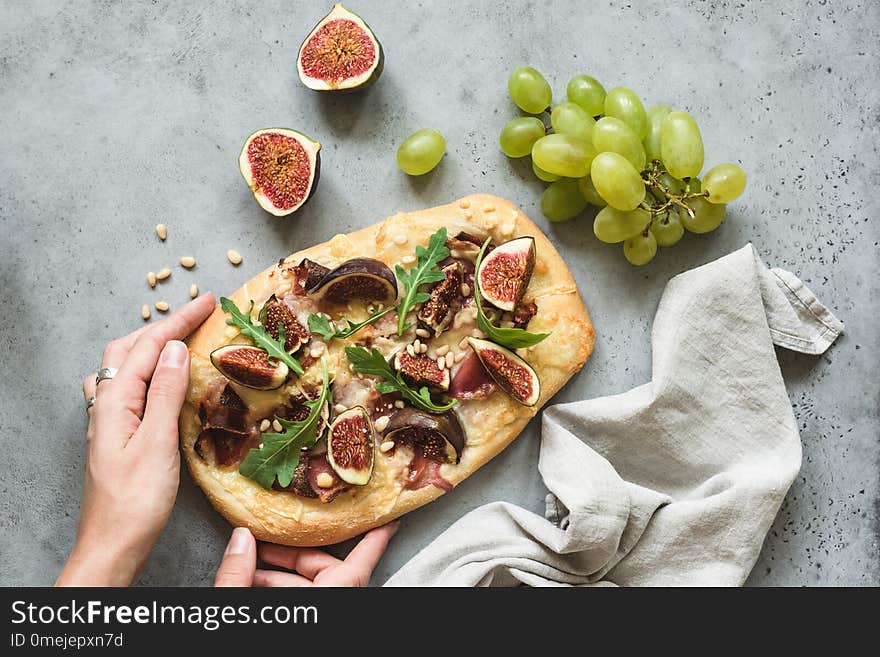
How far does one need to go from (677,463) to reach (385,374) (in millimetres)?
1214

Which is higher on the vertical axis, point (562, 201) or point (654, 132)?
point (654, 132)

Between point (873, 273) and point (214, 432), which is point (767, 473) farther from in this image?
point (214, 432)

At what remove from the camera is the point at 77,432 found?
314cm

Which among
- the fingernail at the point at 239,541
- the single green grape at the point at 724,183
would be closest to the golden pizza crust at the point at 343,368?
the fingernail at the point at 239,541

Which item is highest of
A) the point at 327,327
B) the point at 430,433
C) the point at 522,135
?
the point at 522,135

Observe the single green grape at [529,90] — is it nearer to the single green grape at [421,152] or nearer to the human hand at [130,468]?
the single green grape at [421,152]

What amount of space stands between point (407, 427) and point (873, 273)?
2030mm

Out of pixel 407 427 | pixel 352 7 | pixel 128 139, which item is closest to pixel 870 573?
pixel 407 427

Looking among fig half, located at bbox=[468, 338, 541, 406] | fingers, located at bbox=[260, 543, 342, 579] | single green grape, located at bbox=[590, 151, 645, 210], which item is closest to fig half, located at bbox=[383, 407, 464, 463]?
fig half, located at bbox=[468, 338, 541, 406]

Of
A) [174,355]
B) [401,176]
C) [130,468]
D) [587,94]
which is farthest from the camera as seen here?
[401,176]

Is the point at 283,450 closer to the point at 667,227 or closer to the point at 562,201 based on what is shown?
the point at 562,201

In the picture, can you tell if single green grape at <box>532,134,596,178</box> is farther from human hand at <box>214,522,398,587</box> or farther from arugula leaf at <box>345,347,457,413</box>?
human hand at <box>214,522,398,587</box>

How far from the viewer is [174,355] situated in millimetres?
2855

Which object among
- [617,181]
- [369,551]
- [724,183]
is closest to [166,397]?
[369,551]
